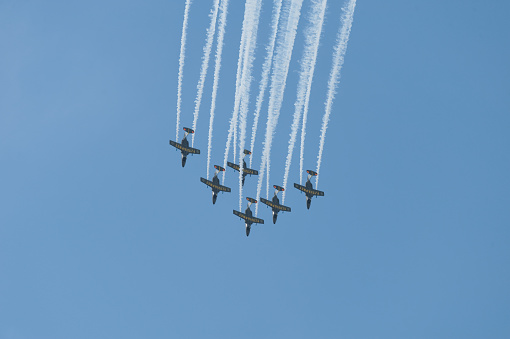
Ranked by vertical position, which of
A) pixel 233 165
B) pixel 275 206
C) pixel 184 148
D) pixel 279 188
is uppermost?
pixel 184 148

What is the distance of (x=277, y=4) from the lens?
1727 inches

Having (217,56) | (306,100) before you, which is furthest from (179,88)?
(306,100)

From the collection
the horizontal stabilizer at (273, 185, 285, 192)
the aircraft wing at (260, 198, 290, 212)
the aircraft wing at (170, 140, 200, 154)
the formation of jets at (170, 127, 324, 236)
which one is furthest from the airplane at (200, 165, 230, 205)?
the horizontal stabilizer at (273, 185, 285, 192)

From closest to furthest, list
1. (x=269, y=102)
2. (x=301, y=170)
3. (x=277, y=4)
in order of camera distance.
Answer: (x=277, y=4) → (x=269, y=102) → (x=301, y=170)

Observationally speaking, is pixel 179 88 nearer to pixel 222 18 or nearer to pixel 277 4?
pixel 222 18

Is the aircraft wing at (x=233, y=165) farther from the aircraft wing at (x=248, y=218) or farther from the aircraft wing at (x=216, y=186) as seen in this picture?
the aircraft wing at (x=248, y=218)

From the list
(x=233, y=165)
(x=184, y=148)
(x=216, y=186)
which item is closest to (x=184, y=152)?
(x=184, y=148)

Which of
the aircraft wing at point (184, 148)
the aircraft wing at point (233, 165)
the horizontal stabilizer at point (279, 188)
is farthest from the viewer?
the aircraft wing at point (233, 165)

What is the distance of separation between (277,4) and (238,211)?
18.0m

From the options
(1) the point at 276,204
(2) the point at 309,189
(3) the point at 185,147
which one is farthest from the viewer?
(2) the point at 309,189

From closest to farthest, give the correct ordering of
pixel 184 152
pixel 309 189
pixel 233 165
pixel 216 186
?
1. pixel 216 186
2. pixel 184 152
3. pixel 233 165
4. pixel 309 189

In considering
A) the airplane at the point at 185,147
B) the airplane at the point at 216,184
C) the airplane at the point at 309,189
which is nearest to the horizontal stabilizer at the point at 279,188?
the airplane at the point at 309,189

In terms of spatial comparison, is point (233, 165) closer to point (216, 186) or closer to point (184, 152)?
point (216, 186)

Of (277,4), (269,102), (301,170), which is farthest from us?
(301,170)
